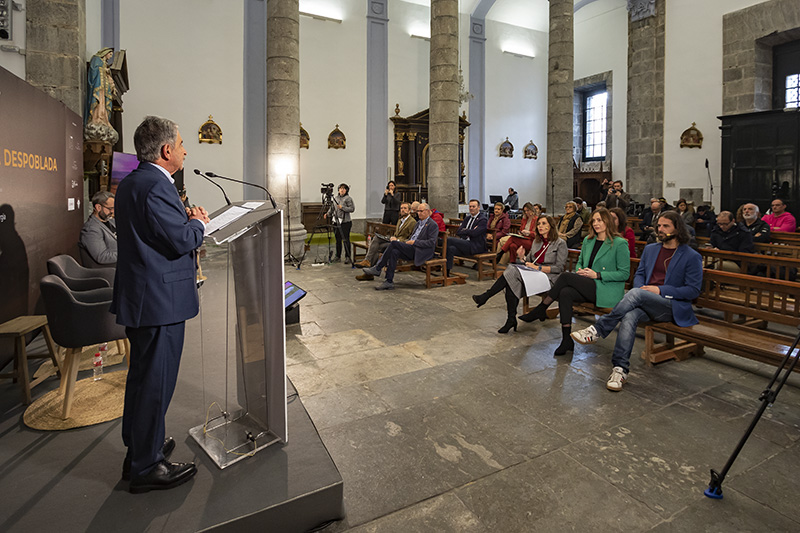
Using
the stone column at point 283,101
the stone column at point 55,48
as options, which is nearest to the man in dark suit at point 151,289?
the stone column at point 55,48

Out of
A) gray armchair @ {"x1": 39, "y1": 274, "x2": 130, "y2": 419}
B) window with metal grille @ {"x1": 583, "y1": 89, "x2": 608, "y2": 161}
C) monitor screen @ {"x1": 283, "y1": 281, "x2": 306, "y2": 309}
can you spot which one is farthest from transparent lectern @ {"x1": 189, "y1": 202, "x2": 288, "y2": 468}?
window with metal grille @ {"x1": 583, "y1": 89, "x2": 608, "y2": 161}

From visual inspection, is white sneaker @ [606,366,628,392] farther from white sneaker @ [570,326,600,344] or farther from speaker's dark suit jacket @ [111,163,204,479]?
speaker's dark suit jacket @ [111,163,204,479]

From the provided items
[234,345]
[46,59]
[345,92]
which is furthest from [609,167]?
[234,345]

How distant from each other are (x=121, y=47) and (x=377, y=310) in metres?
9.79

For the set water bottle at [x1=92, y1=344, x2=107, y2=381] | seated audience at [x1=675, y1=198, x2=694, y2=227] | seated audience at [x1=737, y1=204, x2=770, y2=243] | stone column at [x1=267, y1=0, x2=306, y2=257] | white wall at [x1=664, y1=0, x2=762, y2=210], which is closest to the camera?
water bottle at [x1=92, y1=344, x2=107, y2=381]

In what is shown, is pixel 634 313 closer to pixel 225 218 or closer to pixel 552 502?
pixel 552 502

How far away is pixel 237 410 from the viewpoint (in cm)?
275

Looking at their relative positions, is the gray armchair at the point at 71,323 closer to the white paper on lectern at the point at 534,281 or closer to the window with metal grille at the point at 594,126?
the white paper on lectern at the point at 534,281

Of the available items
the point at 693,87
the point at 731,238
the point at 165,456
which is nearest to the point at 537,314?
the point at 731,238

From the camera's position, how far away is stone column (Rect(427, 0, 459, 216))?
1084 centimetres

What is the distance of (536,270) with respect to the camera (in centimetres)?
504

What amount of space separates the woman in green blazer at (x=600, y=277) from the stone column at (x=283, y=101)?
6.84 meters

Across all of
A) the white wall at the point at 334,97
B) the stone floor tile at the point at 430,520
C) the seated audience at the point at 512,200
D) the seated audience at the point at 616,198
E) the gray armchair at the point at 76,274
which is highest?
the white wall at the point at 334,97

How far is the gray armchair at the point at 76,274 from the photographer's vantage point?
3438mm
